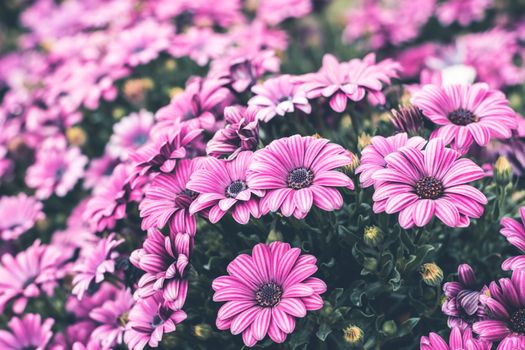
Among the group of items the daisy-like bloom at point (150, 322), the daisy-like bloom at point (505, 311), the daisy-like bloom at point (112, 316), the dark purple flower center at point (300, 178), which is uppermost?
the dark purple flower center at point (300, 178)

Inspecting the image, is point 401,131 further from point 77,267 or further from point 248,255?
point 77,267

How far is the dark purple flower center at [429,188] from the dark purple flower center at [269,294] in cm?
48

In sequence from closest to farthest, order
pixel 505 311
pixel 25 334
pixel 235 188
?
pixel 505 311
pixel 235 188
pixel 25 334

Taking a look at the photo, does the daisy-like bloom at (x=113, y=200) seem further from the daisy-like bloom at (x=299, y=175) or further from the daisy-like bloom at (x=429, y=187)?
the daisy-like bloom at (x=429, y=187)

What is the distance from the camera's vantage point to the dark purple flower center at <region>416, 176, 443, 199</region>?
1.49m

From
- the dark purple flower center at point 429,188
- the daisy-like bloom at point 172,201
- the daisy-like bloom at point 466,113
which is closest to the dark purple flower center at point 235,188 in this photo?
the daisy-like bloom at point 172,201

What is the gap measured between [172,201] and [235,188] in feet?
0.70

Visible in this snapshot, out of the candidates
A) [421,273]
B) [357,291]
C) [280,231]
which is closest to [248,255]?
[280,231]

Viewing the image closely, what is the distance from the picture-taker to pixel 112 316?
1.90m

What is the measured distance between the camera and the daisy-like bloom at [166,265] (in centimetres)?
148

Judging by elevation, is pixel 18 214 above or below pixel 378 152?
below

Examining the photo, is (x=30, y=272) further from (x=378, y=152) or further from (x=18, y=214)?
(x=378, y=152)

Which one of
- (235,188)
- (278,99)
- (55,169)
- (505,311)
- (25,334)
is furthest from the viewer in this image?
(55,169)

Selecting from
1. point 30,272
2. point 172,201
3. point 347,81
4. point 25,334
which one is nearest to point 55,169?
point 30,272
